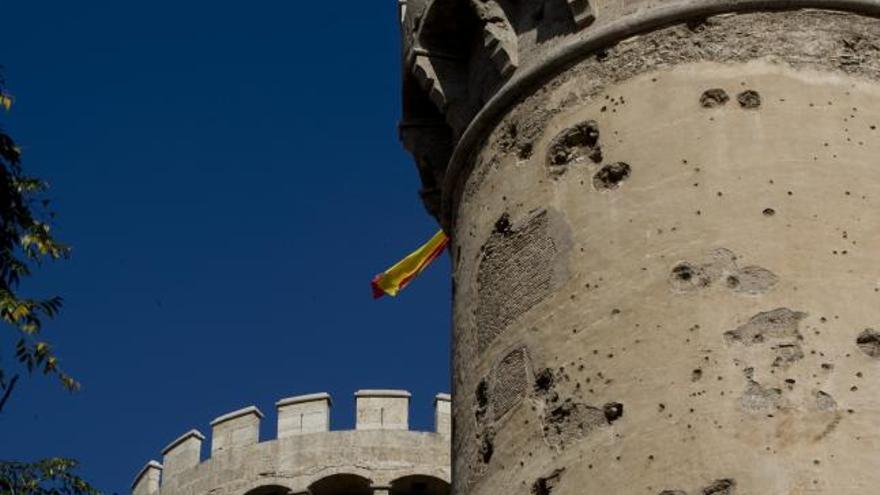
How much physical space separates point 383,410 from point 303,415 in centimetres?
97

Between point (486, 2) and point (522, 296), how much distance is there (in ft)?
4.74

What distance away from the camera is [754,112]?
22.6ft

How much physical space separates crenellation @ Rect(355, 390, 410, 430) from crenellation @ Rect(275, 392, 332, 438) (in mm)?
381

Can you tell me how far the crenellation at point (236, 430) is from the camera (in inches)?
981

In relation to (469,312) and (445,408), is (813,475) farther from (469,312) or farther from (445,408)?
(445,408)

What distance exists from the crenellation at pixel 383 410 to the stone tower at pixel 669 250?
54.2 feet

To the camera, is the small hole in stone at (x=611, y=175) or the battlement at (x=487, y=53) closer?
the small hole in stone at (x=611, y=175)

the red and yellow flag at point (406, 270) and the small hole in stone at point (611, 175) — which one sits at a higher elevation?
the red and yellow flag at point (406, 270)

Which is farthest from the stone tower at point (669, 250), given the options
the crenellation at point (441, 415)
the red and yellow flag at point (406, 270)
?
the crenellation at point (441, 415)

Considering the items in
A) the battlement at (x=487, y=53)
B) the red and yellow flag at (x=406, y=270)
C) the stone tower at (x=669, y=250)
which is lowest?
the stone tower at (x=669, y=250)

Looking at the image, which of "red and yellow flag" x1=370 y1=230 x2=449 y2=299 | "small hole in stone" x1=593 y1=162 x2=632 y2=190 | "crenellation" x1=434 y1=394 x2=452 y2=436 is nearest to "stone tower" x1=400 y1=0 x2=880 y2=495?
"small hole in stone" x1=593 y1=162 x2=632 y2=190

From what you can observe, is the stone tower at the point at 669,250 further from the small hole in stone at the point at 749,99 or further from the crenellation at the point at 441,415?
the crenellation at the point at 441,415

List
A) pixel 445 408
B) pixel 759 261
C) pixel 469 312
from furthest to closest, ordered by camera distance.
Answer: pixel 445 408 < pixel 469 312 < pixel 759 261

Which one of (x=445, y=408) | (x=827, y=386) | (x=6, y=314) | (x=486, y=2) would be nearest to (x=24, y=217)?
(x=6, y=314)
